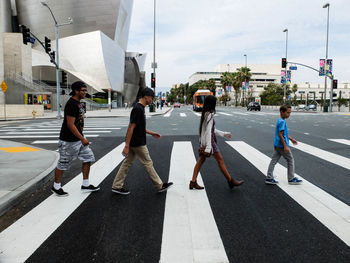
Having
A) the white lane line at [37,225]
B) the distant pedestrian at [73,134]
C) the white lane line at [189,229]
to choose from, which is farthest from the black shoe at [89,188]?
the white lane line at [189,229]

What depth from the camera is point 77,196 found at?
4.66m

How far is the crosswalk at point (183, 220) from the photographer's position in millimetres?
2889

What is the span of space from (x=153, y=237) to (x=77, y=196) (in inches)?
79.9

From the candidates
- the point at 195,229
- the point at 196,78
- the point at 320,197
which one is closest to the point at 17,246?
the point at 195,229

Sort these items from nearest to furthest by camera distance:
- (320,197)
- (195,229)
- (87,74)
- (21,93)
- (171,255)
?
(171,255) → (195,229) → (320,197) → (21,93) → (87,74)

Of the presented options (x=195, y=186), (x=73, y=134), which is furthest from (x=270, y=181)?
(x=73, y=134)

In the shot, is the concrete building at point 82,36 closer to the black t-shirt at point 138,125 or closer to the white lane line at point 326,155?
the white lane line at point 326,155

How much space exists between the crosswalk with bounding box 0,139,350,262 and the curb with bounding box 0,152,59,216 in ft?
1.28

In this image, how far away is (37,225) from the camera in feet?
11.7

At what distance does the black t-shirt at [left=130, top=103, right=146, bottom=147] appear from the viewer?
4414 mm

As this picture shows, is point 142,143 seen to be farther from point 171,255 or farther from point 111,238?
point 171,255

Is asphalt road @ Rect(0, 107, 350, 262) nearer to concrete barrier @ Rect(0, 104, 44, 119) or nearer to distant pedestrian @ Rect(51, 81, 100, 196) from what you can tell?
distant pedestrian @ Rect(51, 81, 100, 196)

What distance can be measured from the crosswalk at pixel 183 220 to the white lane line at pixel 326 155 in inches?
70.4

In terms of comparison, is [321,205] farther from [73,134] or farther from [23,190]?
[23,190]
